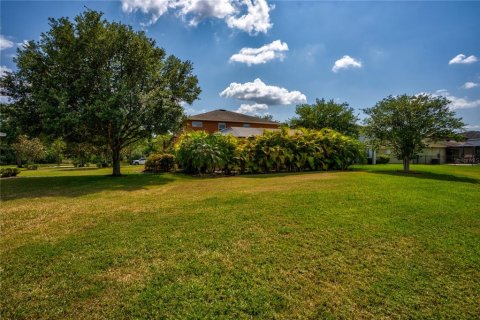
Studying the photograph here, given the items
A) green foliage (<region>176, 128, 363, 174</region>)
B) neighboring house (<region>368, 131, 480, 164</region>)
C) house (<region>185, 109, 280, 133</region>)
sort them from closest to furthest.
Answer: green foliage (<region>176, 128, 363, 174</region>) < neighboring house (<region>368, 131, 480, 164</region>) < house (<region>185, 109, 280, 133</region>)

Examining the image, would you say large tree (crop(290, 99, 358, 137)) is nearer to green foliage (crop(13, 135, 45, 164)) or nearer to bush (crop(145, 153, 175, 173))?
bush (crop(145, 153, 175, 173))

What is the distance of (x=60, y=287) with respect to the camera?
310cm

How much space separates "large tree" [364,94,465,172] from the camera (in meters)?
13.8

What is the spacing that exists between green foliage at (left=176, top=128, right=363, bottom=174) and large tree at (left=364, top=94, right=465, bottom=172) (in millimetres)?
2197

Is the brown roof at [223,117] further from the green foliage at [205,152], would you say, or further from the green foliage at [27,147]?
the green foliage at [205,152]

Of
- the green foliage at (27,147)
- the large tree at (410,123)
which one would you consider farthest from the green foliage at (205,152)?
the green foliage at (27,147)

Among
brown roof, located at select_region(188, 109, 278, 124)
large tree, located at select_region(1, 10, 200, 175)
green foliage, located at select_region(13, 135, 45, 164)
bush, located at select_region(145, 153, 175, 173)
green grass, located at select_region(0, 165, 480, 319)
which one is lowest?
green grass, located at select_region(0, 165, 480, 319)

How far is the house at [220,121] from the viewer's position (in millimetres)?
38438

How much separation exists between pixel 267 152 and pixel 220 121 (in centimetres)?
2540

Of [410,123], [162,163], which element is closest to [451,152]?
[410,123]

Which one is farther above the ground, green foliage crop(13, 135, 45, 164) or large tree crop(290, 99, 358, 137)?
large tree crop(290, 99, 358, 137)

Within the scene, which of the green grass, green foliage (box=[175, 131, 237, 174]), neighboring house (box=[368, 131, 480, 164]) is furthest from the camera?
neighboring house (box=[368, 131, 480, 164])

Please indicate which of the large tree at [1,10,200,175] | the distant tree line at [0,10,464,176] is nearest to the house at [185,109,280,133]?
the distant tree line at [0,10,464,176]

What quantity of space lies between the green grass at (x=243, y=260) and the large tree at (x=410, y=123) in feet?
31.2
